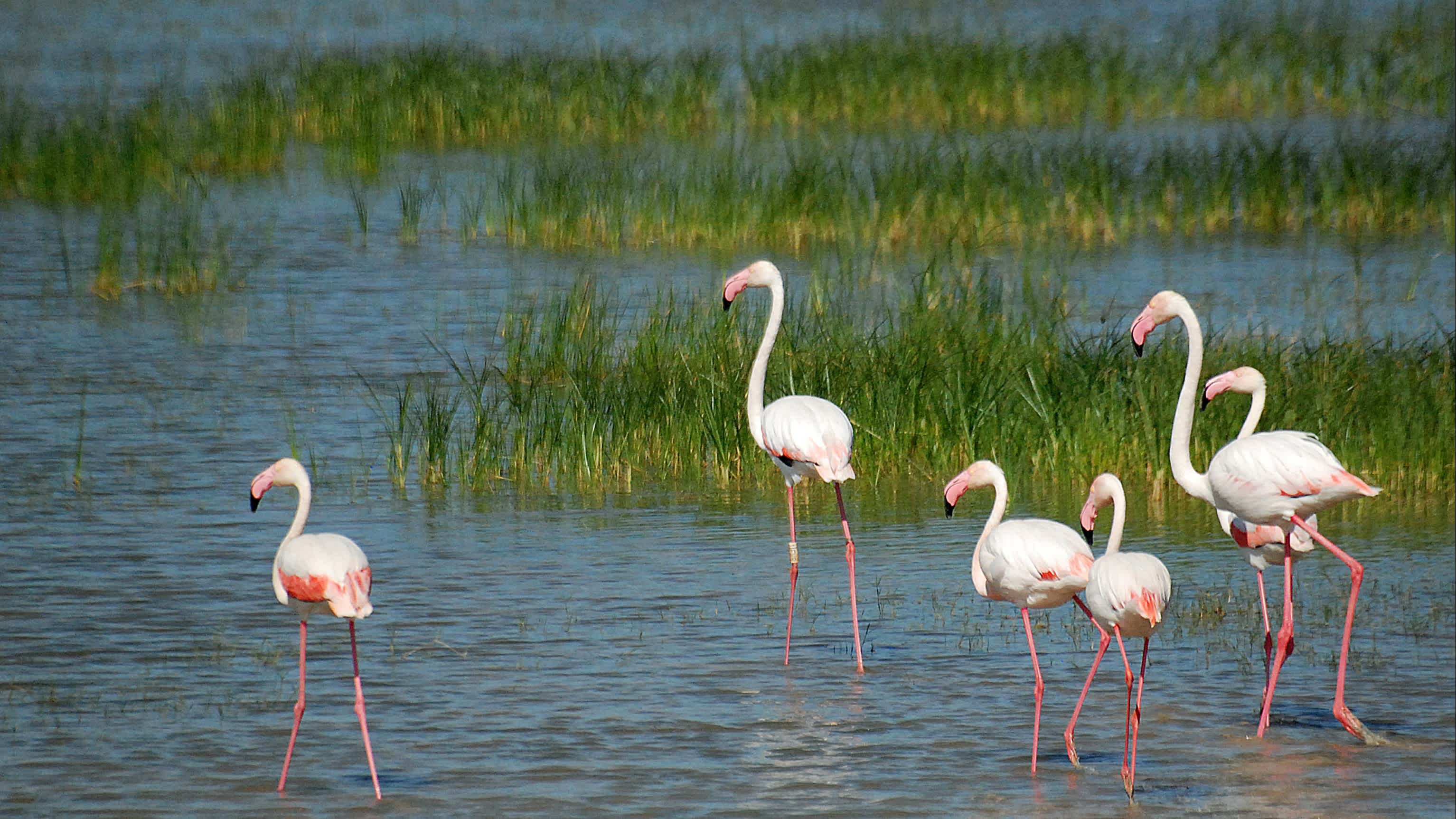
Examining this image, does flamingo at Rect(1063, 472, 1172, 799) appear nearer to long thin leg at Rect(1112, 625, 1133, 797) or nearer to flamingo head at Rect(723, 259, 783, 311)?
long thin leg at Rect(1112, 625, 1133, 797)

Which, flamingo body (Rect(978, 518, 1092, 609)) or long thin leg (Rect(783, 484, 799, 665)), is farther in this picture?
long thin leg (Rect(783, 484, 799, 665))

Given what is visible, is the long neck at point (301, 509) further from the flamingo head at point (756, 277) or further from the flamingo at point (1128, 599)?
the flamingo at point (1128, 599)

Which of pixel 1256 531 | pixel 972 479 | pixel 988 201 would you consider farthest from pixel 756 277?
pixel 988 201

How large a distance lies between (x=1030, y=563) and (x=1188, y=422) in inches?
51.3

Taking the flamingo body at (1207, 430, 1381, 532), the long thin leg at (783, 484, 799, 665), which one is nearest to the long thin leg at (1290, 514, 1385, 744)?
the flamingo body at (1207, 430, 1381, 532)

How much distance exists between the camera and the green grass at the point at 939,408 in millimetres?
A: 10781

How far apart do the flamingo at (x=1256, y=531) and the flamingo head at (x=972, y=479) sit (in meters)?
0.86

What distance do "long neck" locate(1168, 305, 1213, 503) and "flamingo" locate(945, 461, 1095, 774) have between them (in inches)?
31.2

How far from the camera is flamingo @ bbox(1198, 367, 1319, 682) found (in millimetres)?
7891

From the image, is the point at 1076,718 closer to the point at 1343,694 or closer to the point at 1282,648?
the point at 1282,648

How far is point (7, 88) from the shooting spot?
27281 mm

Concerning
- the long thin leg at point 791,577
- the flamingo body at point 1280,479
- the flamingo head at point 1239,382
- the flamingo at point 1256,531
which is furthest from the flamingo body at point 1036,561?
the long thin leg at point 791,577

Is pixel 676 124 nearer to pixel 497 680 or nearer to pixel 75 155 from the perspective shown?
pixel 75 155

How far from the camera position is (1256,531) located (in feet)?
26.4
